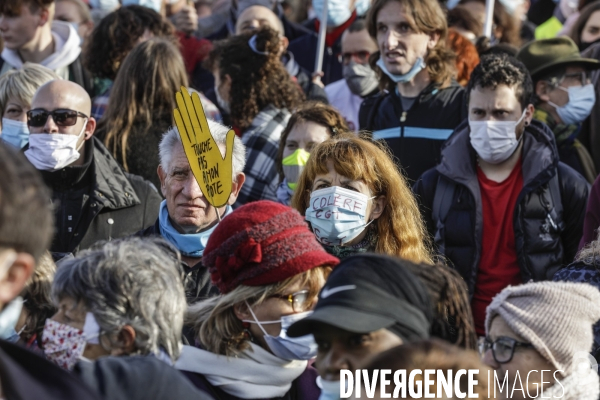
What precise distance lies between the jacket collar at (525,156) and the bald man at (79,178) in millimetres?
1779

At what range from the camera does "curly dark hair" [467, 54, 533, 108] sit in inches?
253

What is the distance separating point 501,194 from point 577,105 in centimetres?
141

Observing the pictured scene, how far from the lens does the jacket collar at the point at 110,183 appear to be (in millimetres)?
5984

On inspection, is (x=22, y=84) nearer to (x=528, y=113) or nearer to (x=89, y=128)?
(x=89, y=128)

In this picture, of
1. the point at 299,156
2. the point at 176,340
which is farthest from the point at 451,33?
the point at 176,340

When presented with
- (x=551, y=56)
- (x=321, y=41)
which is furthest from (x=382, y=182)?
(x=321, y=41)

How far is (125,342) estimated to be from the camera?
3422 mm

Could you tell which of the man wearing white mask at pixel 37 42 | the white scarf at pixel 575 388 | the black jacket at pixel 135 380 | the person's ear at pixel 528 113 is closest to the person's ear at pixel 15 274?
the black jacket at pixel 135 380

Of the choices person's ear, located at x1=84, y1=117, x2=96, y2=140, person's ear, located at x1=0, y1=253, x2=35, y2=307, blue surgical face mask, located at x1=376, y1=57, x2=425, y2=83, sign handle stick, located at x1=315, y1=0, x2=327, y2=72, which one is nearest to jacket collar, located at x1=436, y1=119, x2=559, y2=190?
blue surgical face mask, located at x1=376, y1=57, x2=425, y2=83

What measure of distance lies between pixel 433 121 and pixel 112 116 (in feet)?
6.93

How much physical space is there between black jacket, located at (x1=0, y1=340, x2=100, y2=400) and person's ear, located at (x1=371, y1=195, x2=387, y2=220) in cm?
279

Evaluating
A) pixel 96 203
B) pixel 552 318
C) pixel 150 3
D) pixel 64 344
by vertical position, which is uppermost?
pixel 552 318

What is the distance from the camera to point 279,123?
7441mm

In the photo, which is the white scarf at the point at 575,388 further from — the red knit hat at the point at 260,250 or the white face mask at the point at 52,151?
the white face mask at the point at 52,151
